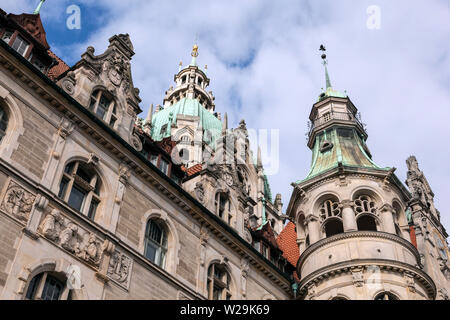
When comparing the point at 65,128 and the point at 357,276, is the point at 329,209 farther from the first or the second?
the point at 65,128

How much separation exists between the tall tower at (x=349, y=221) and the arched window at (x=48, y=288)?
1310cm

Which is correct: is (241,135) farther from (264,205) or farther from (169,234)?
(169,234)

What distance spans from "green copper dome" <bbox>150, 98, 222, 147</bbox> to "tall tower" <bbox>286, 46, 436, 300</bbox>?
38068mm

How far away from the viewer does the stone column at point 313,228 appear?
29.3 m

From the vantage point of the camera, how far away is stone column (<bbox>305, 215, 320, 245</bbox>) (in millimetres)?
29344

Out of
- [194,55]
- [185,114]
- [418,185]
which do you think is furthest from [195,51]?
[418,185]

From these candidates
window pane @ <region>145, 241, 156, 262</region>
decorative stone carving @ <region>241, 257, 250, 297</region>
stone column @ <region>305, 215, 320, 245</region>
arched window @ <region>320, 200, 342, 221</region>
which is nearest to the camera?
window pane @ <region>145, 241, 156, 262</region>

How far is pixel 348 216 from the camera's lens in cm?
2842

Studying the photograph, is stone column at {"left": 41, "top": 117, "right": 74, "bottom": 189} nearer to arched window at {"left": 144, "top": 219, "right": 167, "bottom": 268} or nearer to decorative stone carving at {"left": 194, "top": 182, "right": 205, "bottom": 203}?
arched window at {"left": 144, "top": 219, "right": 167, "bottom": 268}

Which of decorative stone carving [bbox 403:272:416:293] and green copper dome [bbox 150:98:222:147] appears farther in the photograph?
green copper dome [bbox 150:98:222:147]

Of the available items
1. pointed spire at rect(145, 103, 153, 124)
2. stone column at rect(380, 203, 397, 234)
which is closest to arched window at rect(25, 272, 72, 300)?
stone column at rect(380, 203, 397, 234)

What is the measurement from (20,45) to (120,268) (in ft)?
27.9

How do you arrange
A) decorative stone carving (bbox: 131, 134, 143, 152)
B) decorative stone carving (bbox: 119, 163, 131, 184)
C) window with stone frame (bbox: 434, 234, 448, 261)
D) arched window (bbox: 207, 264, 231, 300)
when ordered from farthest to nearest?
window with stone frame (bbox: 434, 234, 448, 261) < arched window (bbox: 207, 264, 231, 300) < decorative stone carving (bbox: 131, 134, 143, 152) < decorative stone carving (bbox: 119, 163, 131, 184)
